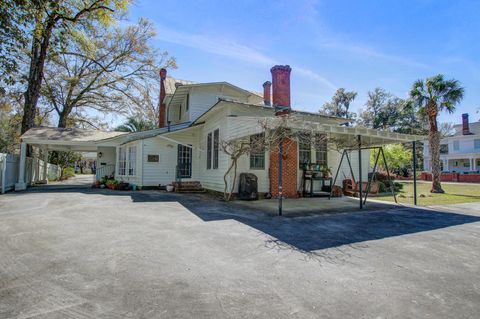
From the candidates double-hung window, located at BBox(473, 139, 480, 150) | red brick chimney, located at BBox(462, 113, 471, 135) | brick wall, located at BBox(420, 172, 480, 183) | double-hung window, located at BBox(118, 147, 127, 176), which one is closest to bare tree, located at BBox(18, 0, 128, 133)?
double-hung window, located at BBox(118, 147, 127, 176)

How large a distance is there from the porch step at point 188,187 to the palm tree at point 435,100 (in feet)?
47.4

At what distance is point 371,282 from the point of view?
321 centimetres

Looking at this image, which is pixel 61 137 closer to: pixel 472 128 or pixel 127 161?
pixel 127 161

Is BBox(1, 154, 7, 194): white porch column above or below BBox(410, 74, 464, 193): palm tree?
below

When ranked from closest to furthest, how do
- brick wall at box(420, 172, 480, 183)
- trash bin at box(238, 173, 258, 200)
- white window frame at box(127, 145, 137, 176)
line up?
1. trash bin at box(238, 173, 258, 200)
2. white window frame at box(127, 145, 137, 176)
3. brick wall at box(420, 172, 480, 183)

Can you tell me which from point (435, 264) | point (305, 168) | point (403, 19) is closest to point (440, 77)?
point (403, 19)

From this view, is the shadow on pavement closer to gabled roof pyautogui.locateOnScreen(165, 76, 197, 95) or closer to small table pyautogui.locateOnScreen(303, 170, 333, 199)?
small table pyautogui.locateOnScreen(303, 170, 333, 199)

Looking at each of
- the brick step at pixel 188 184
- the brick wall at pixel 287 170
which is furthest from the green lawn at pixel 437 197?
the brick step at pixel 188 184

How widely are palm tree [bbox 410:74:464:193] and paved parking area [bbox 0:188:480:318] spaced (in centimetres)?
1234

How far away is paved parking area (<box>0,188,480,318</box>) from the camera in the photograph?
8.40 feet

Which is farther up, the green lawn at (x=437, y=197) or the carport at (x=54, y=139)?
the carport at (x=54, y=139)

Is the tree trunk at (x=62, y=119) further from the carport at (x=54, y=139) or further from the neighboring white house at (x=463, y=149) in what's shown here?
the neighboring white house at (x=463, y=149)

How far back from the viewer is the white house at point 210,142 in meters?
11.1

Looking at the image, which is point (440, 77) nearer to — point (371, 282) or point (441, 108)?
point (441, 108)
